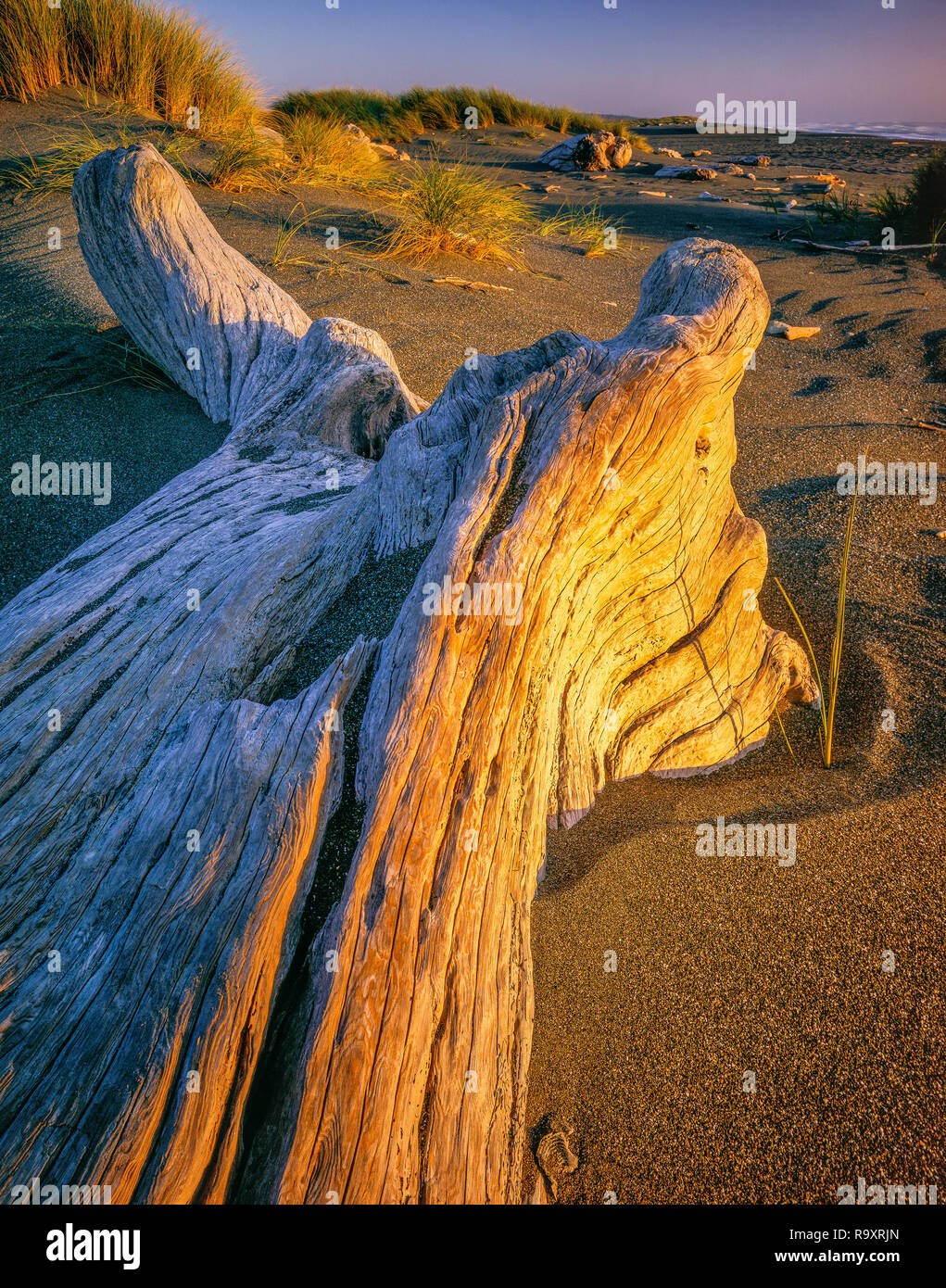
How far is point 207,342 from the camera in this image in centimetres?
474

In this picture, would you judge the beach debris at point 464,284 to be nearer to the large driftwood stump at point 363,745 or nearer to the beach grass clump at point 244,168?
the beach grass clump at point 244,168

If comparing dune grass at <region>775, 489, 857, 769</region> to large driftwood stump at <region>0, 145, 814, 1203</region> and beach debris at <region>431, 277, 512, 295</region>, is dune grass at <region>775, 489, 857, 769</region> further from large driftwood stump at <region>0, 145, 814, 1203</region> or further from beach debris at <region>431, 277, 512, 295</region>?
beach debris at <region>431, 277, 512, 295</region>

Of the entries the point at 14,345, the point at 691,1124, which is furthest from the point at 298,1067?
the point at 14,345

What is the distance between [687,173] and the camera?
586 inches

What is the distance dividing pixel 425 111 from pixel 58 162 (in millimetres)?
14539

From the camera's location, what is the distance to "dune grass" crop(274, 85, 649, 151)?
16875 mm

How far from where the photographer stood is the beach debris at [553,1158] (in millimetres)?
1755

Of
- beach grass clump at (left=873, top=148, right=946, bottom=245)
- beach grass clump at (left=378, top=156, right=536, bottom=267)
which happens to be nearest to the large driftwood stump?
beach grass clump at (left=378, top=156, right=536, bottom=267)

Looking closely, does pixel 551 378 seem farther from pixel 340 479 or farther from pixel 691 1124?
pixel 691 1124

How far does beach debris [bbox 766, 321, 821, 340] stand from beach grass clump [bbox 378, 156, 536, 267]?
2.99 meters

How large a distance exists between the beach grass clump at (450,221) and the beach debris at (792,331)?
2.99 meters

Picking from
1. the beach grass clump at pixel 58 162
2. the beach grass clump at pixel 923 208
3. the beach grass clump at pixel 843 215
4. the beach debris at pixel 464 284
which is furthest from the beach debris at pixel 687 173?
the beach grass clump at pixel 58 162

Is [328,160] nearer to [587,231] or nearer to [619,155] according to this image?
[587,231]

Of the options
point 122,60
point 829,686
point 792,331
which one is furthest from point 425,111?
point 829,686
